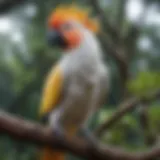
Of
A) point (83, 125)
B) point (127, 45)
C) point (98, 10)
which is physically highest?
point (98, 10)

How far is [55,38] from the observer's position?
1.37 metres

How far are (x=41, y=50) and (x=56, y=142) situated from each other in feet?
2.21

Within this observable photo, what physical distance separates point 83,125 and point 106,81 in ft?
0.49

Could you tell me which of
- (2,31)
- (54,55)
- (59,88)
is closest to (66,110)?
(59,88)

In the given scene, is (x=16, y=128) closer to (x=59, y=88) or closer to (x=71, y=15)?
(x=59, y=88)

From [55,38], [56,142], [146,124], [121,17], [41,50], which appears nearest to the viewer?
[56,142]

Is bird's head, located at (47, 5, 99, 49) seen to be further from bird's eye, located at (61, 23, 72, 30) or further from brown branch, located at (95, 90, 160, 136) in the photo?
brown branch, located at (95, 90, 160, 136)

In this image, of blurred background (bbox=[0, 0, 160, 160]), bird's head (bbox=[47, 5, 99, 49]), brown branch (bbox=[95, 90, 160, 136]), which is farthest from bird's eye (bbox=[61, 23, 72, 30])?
brown branch (bbox=[95, 90, 160, 136])

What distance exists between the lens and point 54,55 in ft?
5.63

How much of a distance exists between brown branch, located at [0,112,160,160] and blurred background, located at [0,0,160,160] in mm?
323

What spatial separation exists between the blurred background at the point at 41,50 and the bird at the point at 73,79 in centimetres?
9

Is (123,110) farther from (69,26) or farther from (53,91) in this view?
(69,26)

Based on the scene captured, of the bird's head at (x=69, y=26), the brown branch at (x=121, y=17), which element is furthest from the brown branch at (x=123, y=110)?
the brown branch at (x=121, y=17)

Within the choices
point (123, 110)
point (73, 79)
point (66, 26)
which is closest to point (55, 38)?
point (66, 26)
